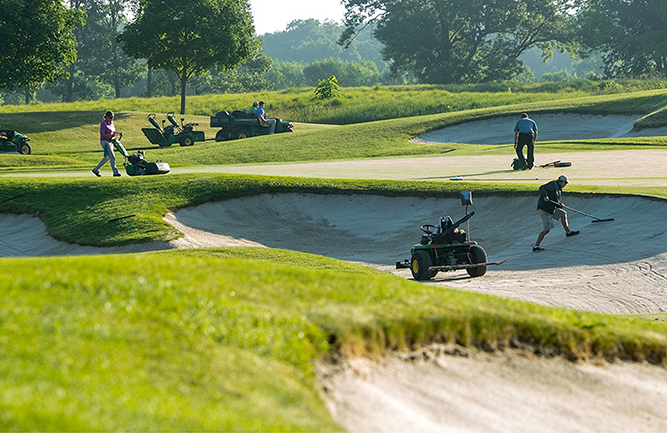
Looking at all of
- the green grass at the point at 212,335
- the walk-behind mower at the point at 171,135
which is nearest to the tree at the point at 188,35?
the walk-behind mower at the point at 171,135

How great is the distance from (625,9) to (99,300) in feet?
324

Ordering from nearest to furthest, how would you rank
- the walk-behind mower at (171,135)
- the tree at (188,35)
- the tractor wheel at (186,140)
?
the walk-behind mower at (171,135), the tractor wheel at (186,140), the tree at (188,35)

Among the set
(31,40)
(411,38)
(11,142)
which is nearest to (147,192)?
(11,142)

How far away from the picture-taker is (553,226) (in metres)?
18.6

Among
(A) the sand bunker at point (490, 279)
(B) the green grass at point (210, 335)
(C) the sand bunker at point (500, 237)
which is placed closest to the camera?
(B) the green grass at point (210, 335)

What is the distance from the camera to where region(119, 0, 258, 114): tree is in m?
59.0

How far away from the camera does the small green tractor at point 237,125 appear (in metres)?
48.8

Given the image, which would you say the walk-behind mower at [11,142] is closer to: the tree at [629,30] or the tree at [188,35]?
the tree at [188,35]

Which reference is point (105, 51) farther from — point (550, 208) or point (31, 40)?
point (550, 208)

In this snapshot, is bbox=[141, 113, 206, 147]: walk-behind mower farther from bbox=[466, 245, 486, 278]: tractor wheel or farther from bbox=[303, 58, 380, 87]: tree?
bbox=[303, 58, 380, 87]: tree

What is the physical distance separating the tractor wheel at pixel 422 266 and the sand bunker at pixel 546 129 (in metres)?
30.0

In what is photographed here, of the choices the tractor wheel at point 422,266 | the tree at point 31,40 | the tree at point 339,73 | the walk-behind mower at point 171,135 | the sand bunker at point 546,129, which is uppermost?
the tree at point 339,73

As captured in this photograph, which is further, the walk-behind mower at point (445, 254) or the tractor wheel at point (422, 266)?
the walk-behind mower at point (445, 254)

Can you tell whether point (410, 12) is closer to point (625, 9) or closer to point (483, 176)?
point (625, 9)
